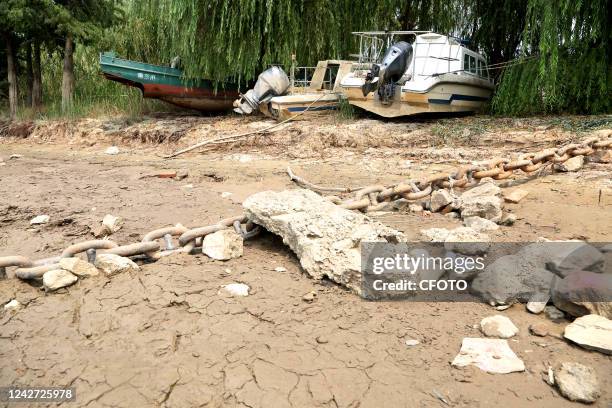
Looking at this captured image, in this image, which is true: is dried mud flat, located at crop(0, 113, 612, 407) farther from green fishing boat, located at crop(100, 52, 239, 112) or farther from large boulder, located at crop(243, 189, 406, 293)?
Result: green fishing boat, located at crop(100, 52, 239, 112)

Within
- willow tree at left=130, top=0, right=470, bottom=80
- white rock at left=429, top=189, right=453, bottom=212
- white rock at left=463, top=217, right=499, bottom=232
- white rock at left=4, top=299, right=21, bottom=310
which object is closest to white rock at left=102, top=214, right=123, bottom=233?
white rock at left=4, top=299, right=21, bottom=310

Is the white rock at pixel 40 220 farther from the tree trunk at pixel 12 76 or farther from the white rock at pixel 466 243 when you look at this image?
the tree trunk at pixel 12 76

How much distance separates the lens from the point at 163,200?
5234 mm

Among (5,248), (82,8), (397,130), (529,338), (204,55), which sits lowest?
(5,248)

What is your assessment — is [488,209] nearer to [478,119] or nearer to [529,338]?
[529,338]

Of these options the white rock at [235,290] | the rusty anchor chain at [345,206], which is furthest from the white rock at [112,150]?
the white rock at [235,290]

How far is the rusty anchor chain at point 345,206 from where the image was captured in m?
2.55

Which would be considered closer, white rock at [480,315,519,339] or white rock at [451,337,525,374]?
white rock at [451,337,525,374]

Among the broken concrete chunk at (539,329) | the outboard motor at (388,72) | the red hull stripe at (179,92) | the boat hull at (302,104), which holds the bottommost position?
the broken concrete chunk at (539,329)

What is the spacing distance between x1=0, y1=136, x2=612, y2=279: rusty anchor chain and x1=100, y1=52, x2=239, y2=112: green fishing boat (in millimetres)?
7873

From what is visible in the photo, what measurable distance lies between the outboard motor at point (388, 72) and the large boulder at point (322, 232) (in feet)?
19.3

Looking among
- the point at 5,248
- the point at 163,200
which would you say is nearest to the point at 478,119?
the point at 163,200

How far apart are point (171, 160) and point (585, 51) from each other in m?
7.22

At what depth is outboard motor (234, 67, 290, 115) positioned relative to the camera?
9906mm
